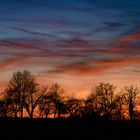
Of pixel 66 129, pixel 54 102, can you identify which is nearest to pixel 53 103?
pixel 54 102

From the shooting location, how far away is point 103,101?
72750 mm

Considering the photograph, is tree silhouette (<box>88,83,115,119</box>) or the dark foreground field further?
tree silhouette (<box>88,83,115,119</box>)

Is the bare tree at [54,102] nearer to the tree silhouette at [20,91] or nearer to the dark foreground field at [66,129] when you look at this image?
the tree silhouette at [20,91]

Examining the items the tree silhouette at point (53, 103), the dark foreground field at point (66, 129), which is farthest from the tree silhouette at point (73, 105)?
the dark foreground field at point (66, 129)

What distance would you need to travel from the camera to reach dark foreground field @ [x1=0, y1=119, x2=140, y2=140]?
57.9ft

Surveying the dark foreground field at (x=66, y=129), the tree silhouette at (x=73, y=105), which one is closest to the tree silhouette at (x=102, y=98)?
the tree silhouette at (x=73, y=105)

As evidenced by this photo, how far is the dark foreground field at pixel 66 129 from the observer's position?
17.6m

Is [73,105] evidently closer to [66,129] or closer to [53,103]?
[53,103]

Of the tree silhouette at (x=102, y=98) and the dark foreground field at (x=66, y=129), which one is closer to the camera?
the dark foreground field at (x=66, y=129)

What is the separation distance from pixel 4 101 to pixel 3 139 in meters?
49.3

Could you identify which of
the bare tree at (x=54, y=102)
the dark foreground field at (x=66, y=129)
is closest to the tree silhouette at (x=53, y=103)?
the bare tree at (x=54, y=102)

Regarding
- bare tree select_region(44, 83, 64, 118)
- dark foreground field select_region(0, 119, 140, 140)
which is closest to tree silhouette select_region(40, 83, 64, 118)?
bare tree select_region(44, 83, 64, 118)

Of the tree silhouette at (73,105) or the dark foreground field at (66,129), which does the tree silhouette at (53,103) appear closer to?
the tree silhouette at (73,105)

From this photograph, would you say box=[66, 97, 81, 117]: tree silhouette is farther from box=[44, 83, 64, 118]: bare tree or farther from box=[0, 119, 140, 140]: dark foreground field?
box=[0, 119, 140, 140]: dark foreground field
